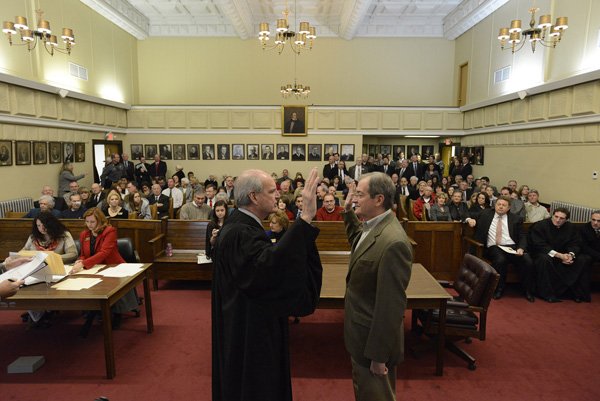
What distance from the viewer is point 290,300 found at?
1.72 meters

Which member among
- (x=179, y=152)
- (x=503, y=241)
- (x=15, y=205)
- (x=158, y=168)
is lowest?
(x=503, y=241)

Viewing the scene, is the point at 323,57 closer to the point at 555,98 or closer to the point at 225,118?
the point at 225,118

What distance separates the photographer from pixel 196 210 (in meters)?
7.04

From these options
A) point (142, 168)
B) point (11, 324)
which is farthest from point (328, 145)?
point (11, 324)

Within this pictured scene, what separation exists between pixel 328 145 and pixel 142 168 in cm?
724

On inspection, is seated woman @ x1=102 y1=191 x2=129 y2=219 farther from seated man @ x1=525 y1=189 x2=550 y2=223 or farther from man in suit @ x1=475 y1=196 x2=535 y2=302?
seated man @ x1=525 y1=189 x2=550 y2=223

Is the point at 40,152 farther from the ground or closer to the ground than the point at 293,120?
closer to the ground

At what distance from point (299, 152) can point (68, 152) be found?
8138 millimetres

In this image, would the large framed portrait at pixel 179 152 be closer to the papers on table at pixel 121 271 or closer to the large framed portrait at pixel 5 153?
the large framed portrait at pixel 5 153

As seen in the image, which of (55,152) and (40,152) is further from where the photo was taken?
(55,152)

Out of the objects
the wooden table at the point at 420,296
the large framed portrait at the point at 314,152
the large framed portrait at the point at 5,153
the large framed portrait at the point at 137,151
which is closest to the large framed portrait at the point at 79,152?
the large framed portrait at the point at 5,153

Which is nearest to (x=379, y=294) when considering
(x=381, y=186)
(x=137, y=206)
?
(x=381, y=186)

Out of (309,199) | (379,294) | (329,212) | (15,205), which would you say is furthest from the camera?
(15,205)

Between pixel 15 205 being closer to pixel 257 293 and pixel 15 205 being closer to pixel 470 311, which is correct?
pixel 257 293
